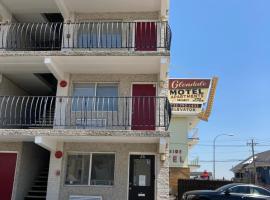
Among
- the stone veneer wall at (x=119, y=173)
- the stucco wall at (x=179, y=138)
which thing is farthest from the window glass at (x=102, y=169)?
the stucco wall at (x=179, y=138)

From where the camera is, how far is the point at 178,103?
30516 millimetres

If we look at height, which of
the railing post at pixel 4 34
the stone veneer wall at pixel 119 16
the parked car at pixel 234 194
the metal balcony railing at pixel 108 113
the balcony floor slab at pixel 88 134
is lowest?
the parked car at pixel 234 194

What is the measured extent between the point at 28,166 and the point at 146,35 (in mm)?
7520

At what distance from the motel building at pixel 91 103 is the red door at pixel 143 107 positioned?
0.13 feet

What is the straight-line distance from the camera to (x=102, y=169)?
14.5m

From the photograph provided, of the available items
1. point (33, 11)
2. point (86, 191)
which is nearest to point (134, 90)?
point (86, 191)

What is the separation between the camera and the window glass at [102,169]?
1434cm

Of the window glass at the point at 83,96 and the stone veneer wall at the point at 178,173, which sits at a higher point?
the window glass at the point at 83,96

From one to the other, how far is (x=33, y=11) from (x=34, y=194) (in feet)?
26.0

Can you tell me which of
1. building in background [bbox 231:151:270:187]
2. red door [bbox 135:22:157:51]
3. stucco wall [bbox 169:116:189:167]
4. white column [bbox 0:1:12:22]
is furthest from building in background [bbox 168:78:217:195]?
white column [bbox 0:1:12:22]

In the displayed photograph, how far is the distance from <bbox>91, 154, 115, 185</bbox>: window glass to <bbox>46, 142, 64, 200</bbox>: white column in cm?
129

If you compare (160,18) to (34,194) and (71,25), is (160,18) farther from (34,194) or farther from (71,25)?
(34,194)

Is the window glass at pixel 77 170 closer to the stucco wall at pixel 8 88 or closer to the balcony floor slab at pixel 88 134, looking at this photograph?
the balcony floor slab at pixel 88 134

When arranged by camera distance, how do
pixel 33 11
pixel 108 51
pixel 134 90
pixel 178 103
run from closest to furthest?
pixel 108 51 < pixel 134 90 < pixel 33 11 < pixel 178 103
